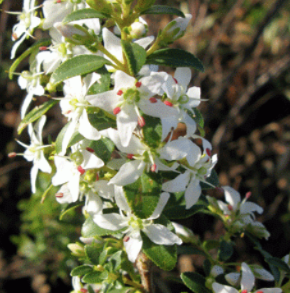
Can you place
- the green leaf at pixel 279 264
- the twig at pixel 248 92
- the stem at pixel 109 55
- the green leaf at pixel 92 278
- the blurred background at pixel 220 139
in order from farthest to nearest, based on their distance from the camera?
the twig at pixel 248 92, the blurred background at pixel 220 139, the green leaf at pixel 279 264, the green leaf at pixel 92 278, the stem at pixel 109 55

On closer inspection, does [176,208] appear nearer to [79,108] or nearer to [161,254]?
[161,254]

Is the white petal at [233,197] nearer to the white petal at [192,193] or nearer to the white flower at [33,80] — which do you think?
the white petal at [192,193]

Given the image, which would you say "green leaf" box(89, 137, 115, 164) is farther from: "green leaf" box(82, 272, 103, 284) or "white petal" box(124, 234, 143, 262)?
"green leaf" box(82, 272, 103, 284)

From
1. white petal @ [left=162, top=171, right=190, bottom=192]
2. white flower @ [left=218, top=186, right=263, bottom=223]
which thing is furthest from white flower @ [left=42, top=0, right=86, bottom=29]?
white flower @ [left=218, top=186, right=263, bottom=223]

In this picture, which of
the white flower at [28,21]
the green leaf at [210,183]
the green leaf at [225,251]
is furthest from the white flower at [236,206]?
the white flower at [28,21]

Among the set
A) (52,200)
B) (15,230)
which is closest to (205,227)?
(52,200)

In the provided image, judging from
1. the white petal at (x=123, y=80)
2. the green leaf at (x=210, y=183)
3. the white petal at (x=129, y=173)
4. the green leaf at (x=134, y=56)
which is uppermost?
the green leaf at (x=134, y=56)

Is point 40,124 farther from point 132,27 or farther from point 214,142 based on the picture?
point 214,142

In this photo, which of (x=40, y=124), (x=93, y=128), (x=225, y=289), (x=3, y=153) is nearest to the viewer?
(x=93, y=128)
